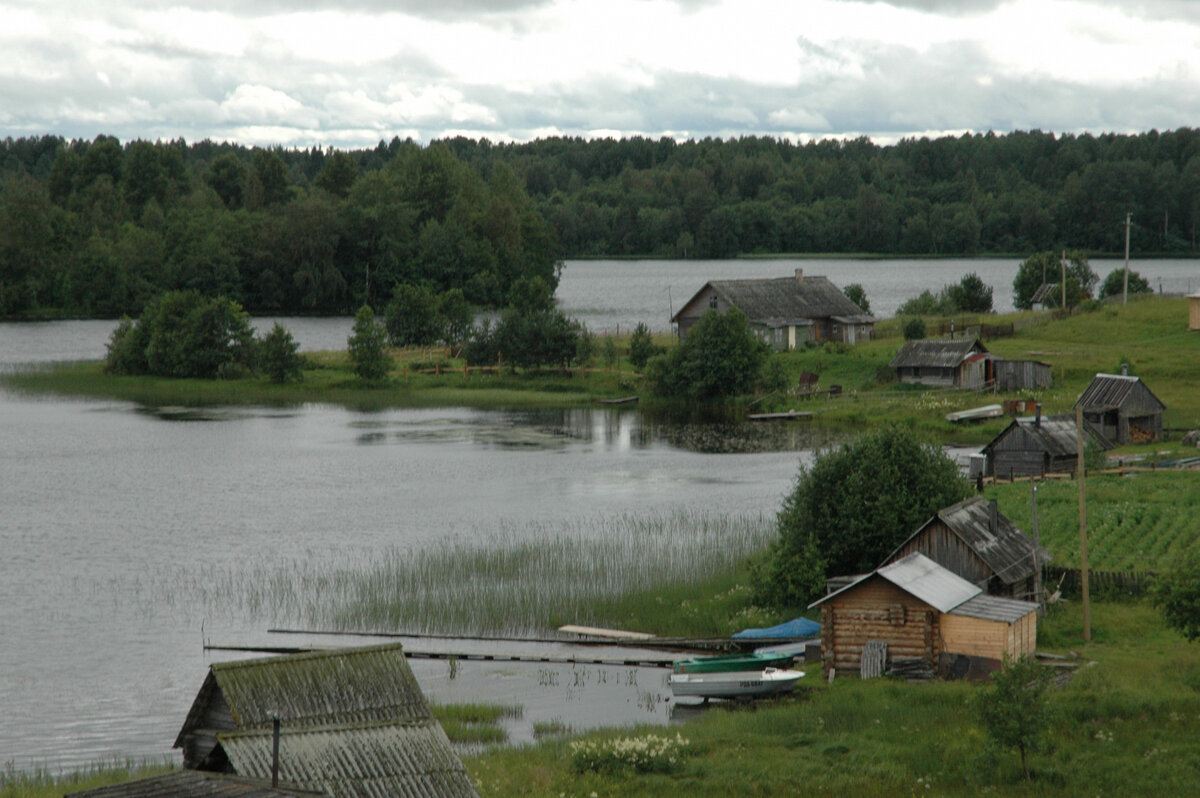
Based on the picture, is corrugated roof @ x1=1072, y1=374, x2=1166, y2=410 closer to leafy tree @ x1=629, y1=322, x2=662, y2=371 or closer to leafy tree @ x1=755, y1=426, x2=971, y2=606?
leafy tree @ x1=755, y1=426, x2=971, y2=606

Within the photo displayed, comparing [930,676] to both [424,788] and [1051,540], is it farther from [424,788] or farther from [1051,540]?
[424,788]

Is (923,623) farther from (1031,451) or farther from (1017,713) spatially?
(1031,451)

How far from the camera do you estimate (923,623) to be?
83.9 ft

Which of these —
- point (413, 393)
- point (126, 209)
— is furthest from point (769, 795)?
point (126, 209)

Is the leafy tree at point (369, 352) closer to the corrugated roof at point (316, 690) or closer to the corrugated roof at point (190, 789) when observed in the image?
the corrugated roof at point (316, 690)

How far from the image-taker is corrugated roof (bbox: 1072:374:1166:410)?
166 ft

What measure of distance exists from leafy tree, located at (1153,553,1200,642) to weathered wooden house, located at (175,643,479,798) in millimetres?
15341

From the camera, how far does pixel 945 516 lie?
28344 mm

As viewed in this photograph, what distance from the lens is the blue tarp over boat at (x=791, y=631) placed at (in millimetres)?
28312

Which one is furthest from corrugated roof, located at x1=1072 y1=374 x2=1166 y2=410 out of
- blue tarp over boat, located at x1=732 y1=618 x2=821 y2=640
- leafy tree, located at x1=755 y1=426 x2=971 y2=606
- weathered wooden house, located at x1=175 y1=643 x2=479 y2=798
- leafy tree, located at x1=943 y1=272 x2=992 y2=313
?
weathered wooden house, located at x1=175 y1=643 x2=479 y2=798

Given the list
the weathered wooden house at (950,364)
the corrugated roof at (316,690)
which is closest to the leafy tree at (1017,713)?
the corrugated roof at (316,690)

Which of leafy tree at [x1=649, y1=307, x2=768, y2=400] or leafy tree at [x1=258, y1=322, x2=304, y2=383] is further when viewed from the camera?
leafy tree at [x1=258, y1=322, x2=304, y2=383]

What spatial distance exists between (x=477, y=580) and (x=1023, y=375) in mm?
37080

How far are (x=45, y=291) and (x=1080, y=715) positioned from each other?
13268 centimetres
